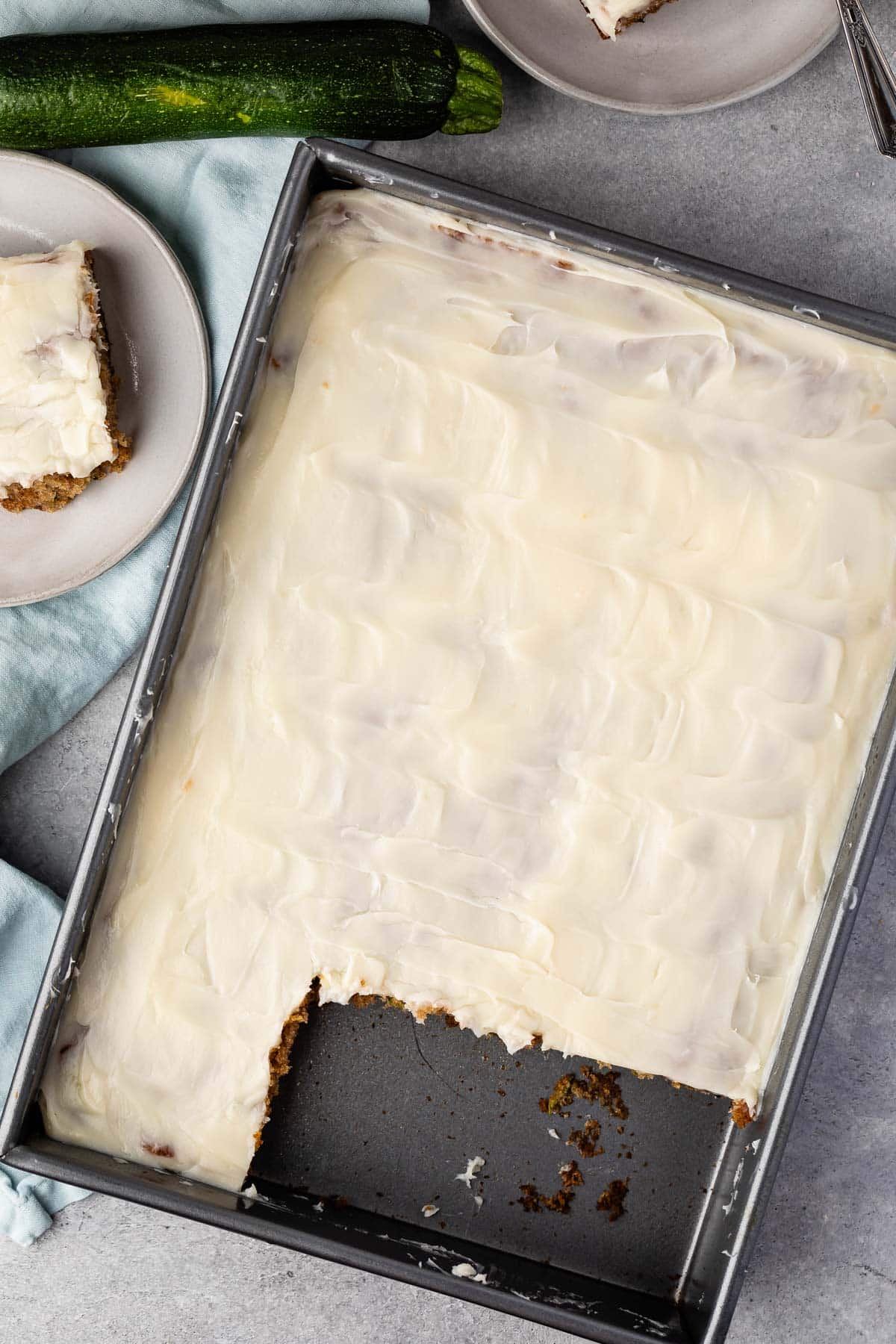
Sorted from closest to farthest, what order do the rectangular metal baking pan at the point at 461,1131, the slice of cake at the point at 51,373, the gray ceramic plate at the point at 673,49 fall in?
the rectangular metal baking pan at the point at 461,1131
the slice of cake at the point at 51,373
the gray ceramic plate at the point at 673,49

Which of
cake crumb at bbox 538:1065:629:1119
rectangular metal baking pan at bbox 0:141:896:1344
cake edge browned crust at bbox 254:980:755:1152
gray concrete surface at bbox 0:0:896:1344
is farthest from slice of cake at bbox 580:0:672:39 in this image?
cake crumb at bbox 538:1065:629:1119

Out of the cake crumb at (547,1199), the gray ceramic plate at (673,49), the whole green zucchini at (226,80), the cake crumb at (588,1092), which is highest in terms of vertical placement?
the gray ceramic plate at (673,49)

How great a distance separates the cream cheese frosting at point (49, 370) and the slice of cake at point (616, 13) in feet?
3.17

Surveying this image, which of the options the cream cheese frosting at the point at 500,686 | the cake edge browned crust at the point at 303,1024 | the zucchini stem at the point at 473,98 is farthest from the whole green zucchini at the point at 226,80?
the cake edge browned crust at the point at 303,1024

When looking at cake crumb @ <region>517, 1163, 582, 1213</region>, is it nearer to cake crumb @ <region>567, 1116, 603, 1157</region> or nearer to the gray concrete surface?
cake crumb @ <region>567, 1116, 603, 1157</region>

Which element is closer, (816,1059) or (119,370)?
(119,370)

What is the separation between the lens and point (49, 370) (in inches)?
66.4

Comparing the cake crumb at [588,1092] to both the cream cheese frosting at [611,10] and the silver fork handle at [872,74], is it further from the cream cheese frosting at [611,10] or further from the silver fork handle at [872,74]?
the cream cheese frosting at [611,10]

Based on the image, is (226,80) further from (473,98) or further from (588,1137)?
(588,1137)

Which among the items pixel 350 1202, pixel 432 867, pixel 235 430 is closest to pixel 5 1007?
pixel 350 1202

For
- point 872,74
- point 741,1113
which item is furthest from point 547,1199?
point 872,74

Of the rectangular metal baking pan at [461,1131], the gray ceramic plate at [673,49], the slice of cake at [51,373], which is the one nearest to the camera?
the rectangular metal baking pan at [461,1131]

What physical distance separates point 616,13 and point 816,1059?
191 centimetres

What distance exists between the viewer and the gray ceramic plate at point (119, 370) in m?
1.77
